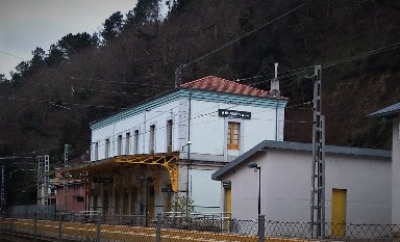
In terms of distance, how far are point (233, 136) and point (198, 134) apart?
6.71 ft

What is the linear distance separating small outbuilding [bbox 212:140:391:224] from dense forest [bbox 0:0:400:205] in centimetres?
1513

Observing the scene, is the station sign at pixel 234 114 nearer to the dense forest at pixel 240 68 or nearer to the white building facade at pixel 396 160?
the dense forest at pixel 240 68

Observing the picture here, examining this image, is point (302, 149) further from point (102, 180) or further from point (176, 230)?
point (102, 180)

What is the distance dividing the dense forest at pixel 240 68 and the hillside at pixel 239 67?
11 cm

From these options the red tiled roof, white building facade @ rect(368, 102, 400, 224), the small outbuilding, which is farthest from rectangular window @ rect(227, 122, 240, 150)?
white building facade @ rect(368, 102, 400, 224)

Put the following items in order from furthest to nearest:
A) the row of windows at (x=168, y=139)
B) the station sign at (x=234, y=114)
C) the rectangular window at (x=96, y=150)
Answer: the rectangular window at (x=96, y=150) → the row of windows at (x=168, y=139) → the station sign at (x=234, y=114)

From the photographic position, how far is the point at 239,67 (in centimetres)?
5769

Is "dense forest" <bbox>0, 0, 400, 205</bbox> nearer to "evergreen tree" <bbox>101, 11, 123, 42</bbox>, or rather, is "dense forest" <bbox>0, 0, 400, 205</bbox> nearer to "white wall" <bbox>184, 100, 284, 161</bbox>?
"white wall" <bbox>184, 100, 284, 161</bbox>

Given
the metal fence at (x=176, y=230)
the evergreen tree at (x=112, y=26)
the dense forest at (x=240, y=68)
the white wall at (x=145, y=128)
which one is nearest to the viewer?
the metal fence at (x=176, y=230)

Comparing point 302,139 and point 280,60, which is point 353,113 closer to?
point 302,139

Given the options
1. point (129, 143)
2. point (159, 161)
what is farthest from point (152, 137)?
point (159, 161)

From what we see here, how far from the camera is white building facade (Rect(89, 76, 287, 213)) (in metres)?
30.6

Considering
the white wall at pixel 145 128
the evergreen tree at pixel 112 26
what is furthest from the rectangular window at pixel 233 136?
the evergreen tree at pixel 112 26

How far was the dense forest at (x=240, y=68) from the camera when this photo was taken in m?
47.6
